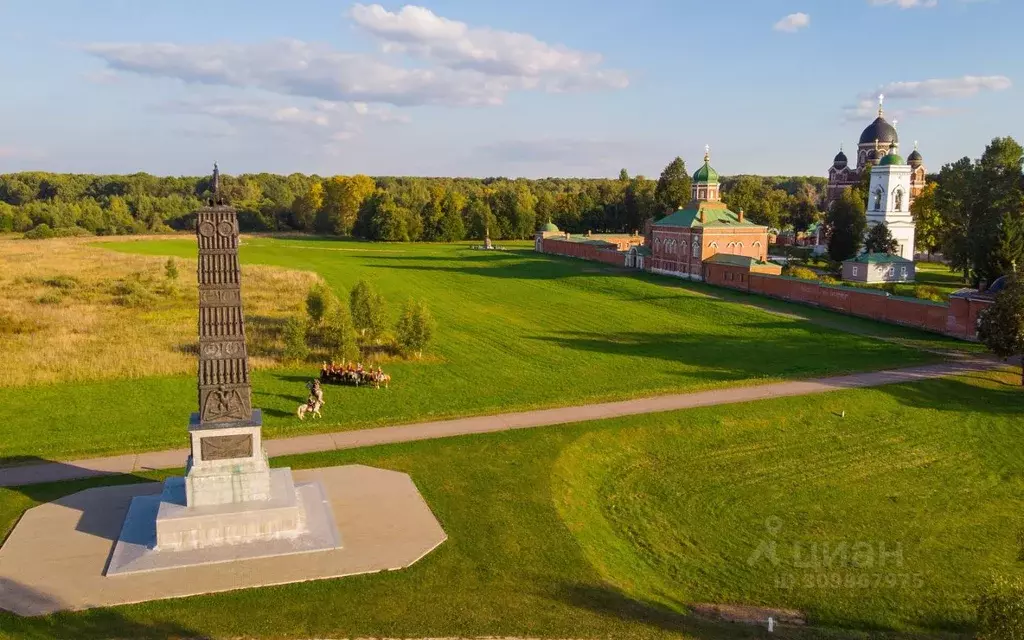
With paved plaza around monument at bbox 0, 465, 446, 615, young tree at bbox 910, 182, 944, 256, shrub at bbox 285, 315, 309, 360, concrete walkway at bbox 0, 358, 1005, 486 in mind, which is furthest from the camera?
young tree at bbox 910, 182, 944, 256

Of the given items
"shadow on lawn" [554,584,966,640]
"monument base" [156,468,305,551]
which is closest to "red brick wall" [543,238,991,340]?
"shadow on lawn" [554,584,966,640]

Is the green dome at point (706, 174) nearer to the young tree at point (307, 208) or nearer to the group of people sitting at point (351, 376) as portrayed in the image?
the group of people sitting at point (351, 376)

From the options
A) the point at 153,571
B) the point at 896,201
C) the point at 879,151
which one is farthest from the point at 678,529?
the point at 879,151

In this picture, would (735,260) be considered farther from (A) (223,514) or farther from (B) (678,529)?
(A) (223,514)

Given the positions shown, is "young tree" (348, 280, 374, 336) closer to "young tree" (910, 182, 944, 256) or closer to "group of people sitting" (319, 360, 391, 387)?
"group of people sitting" (319, 360, 391, 387)

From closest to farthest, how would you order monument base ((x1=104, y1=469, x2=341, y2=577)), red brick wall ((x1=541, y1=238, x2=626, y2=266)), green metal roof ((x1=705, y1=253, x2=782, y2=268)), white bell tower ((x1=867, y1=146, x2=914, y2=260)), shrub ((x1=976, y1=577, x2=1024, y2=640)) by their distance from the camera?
shrub ((x1=976, y1=577, x2=1024, y2=640)), monument base ((x1=104, y1=469, x2=341, y2=577)), green metal roof ((x1=705, y1=253, x2=782, y2=268)), white bell tower ((x1=867, y1=146, x2=914, y2=260)), red brick wall ((x1=541, y1=238, x2=626, y2=266))

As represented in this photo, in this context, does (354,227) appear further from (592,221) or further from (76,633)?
(76,633)

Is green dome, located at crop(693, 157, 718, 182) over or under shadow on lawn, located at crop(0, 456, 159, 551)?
over

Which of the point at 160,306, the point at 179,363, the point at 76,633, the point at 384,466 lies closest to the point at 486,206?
the point at 160,306
